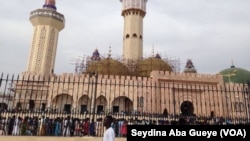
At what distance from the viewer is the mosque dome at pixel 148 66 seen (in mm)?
27422

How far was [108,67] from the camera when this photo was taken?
26.8 meters

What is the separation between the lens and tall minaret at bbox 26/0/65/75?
28844 mm

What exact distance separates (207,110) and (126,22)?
53.9 ft

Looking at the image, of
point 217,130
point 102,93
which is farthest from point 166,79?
point 217,130

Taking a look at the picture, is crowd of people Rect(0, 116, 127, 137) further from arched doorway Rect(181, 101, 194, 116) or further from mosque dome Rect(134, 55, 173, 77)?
mosque dome Rect(134, 55, 173, 77)

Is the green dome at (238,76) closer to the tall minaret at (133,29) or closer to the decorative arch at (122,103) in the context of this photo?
the tall minaret at (133,29)

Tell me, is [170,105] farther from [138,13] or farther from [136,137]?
[136,137]

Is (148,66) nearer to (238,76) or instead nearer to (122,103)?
(122,103)

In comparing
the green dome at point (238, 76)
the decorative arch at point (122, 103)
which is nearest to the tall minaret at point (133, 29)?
the decorative arch at point (122, 103)

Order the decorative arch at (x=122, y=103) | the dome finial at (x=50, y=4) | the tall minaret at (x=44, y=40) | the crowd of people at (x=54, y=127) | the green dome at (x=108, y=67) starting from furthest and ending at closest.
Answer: the dome finial at (x=50, y=4)
the tall minaret at (x=44, y=40)
the green dome at (x=108, y=67)
the decorative arch at (x=122, y=103)
the crowd of people at (x=54, y=127)

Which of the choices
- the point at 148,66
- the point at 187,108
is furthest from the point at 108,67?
the point at 187,108

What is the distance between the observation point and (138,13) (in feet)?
107

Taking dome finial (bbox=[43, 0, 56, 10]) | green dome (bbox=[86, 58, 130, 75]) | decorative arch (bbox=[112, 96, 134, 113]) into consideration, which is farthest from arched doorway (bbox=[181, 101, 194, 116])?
dome finial (bbox=[43, 0, 56, 10])

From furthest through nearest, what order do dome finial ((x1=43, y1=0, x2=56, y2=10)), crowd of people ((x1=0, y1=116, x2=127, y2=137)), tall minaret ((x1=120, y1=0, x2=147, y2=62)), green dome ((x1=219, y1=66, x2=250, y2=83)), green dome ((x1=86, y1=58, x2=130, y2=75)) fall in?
green dome ((x1=219, y1=66, x2=250, y2=83)) → dome finial ((x1=43, y1=0, x2=56, y2=10)) → tall minaret ((x1=120, y1=0, x2=147, y2=62)) → green dome ((x1=86, y1=58, x2=130, y2=75)) → crowd of people ((x1=0, y1=116, x2=127, y2=137))
